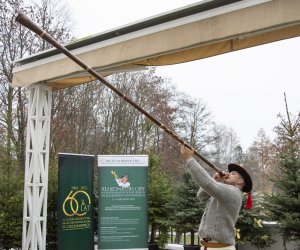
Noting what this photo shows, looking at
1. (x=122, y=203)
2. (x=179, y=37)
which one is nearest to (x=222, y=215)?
(x=179, y=37)

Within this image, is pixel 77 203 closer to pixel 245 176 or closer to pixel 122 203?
pixel 122 203

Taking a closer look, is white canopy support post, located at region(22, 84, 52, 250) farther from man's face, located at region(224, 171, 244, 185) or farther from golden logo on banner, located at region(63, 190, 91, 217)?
man's face, located at region(224, 171, 244, 185)

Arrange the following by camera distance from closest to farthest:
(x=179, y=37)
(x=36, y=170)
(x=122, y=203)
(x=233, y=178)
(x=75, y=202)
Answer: (x=233, y=178) < (x=179, y=37) < (x=36, y=170) < (x=75, y=202) < (x=122, y=203)

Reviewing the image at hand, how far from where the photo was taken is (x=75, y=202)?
723 centimetres

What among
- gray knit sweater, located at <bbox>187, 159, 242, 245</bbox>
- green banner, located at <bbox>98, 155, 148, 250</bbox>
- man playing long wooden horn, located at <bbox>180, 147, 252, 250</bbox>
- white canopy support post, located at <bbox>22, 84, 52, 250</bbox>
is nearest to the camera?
man playing long wooden horn, located at <bbox>180, 147, 252, 250</bbox>

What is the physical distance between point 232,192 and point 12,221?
5176 mm

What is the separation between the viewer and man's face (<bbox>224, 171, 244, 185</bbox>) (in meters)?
Result: 3.96

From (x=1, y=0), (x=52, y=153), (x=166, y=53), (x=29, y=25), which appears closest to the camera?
(x=29, y=25)

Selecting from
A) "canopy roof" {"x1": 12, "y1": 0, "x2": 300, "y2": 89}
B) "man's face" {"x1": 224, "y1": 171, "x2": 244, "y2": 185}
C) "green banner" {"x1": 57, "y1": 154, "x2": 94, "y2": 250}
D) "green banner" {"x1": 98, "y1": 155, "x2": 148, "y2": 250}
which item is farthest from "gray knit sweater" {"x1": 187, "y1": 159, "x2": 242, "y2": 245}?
"green banner" {"x1": 98, "y1": 155, "x2": 148, "y2": 250}

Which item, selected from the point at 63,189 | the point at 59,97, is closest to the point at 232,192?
the point at 63,189

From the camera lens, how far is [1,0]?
44.6 ft

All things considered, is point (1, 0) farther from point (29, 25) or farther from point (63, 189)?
point (29, 25)

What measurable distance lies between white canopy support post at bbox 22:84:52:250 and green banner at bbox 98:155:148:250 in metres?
1.09

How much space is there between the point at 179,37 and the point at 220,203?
208cm
